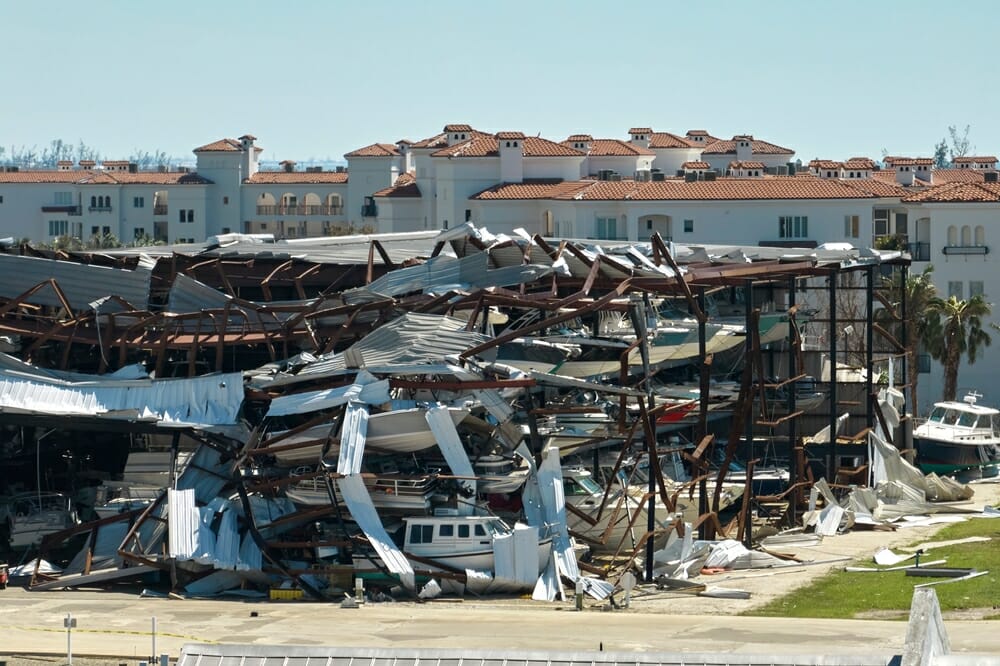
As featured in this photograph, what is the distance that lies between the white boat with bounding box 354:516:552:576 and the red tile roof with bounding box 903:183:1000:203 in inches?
1803

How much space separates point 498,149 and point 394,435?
73.6 metres

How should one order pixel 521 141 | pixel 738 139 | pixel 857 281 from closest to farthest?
1. pixel 857 281
2. pixel 521 141
3. pixel 738 139

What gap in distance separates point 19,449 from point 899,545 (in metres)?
25.3

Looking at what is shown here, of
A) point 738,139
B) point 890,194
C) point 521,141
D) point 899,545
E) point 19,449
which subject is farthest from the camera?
point 738,139

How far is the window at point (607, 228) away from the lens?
11006cm

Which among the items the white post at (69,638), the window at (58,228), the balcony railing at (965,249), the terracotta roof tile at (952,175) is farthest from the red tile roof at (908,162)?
the white post at (69,638)

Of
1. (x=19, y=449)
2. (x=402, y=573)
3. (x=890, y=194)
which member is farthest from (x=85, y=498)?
(x=890, y=194)

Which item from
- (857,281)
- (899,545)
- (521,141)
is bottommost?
(899,545)

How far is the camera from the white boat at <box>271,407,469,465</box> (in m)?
52.0

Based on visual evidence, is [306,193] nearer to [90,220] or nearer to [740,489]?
[90,220]

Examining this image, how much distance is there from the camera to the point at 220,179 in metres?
170

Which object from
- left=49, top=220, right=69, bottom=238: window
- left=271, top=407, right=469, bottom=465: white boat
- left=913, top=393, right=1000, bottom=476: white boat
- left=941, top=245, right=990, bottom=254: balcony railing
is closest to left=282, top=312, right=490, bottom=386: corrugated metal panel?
left=271, top=407, right=469, bottom=465: white boat

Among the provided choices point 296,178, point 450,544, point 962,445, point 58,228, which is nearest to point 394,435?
point 450,544

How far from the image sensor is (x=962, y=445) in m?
71.0
